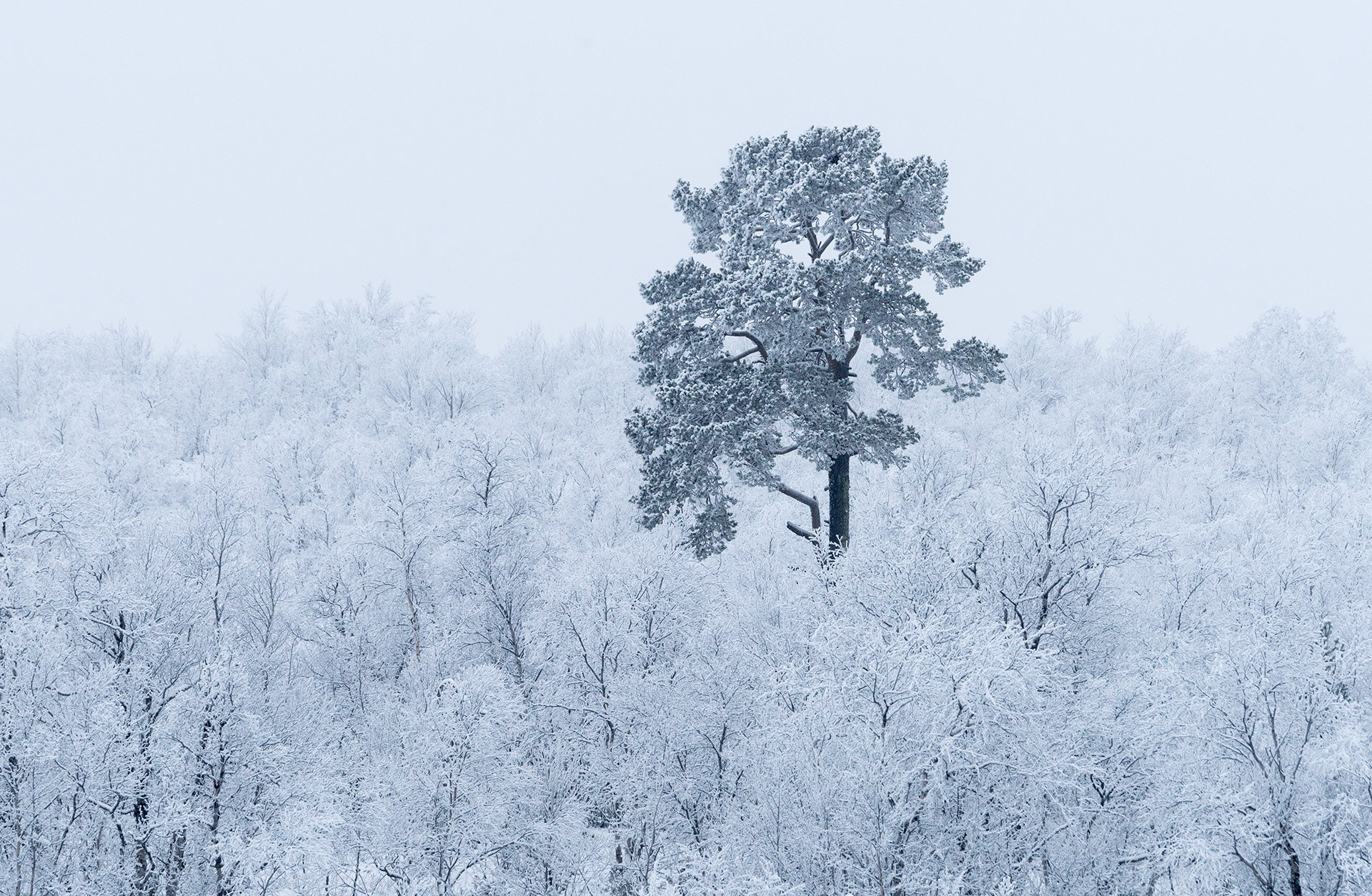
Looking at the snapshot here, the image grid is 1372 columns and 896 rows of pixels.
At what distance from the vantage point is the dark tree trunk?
582 inches

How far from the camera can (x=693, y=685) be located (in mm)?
17109

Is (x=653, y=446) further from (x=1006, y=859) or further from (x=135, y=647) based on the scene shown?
(x=135, y=647)

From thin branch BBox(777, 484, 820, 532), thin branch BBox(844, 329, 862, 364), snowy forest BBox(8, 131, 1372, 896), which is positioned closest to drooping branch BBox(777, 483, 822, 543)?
thin branch BBox(777, 484, 820, 532)

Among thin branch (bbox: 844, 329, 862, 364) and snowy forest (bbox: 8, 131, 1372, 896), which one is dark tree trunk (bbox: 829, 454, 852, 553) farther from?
thin branch (bbox: 844, 329, 862, 364)

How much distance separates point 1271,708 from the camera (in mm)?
11273

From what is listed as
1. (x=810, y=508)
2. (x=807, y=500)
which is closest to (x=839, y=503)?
(x=807, y=500)

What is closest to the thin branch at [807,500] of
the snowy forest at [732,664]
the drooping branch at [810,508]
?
the drooping branch at [810,508]

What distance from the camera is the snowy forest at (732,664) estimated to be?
1070cm

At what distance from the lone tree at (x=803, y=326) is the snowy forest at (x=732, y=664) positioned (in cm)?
7

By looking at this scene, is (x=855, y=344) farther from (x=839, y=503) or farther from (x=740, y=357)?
(x=839, y=503)

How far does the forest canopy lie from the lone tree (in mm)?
1476

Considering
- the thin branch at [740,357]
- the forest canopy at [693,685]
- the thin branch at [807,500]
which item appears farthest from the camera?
the thin branch at [807,500]

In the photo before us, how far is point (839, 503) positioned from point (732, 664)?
14.9ft

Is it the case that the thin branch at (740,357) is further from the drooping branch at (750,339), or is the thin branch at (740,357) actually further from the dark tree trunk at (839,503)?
the dark tree trunk at (839,503)
